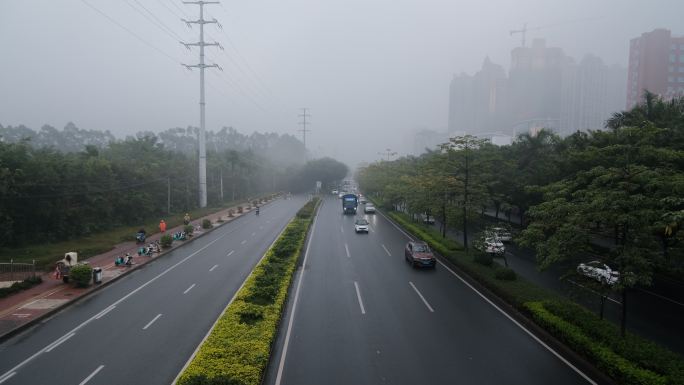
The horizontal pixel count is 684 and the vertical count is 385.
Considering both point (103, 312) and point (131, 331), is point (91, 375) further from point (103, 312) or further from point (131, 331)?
point (103, 312)

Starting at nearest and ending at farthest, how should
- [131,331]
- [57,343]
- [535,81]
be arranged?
[57,343] → [131,331] → [535,81]

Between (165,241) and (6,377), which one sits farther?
(165,241)

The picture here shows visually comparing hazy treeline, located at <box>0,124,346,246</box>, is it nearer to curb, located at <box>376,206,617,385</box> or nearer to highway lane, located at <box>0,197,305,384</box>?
highway lane, located at <box>0,197,305,384</box>

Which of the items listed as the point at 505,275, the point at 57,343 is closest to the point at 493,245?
the point at 505,275

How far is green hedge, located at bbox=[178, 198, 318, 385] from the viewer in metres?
10.4

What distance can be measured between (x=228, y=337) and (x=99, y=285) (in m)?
11.2

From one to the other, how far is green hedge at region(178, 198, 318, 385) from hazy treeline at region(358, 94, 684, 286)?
8836 millimetres

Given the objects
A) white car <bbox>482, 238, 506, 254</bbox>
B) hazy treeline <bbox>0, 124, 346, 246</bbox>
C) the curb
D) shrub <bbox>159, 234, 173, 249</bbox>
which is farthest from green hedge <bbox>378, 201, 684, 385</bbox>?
hazy treeline <bbox>0, 124, 346, 246</bbox>

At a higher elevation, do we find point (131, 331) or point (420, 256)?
point (420, 256)

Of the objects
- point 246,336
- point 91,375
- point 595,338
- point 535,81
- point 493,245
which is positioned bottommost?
point 91,375

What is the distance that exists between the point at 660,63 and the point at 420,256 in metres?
87.7

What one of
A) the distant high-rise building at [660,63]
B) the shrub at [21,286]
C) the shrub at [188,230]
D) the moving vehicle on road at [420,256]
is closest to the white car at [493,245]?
the moving vehicle on road at [420,256]

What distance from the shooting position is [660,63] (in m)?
83.1

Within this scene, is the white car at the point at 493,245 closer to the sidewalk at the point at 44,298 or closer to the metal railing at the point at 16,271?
the sidewalk at the point at 44,298
